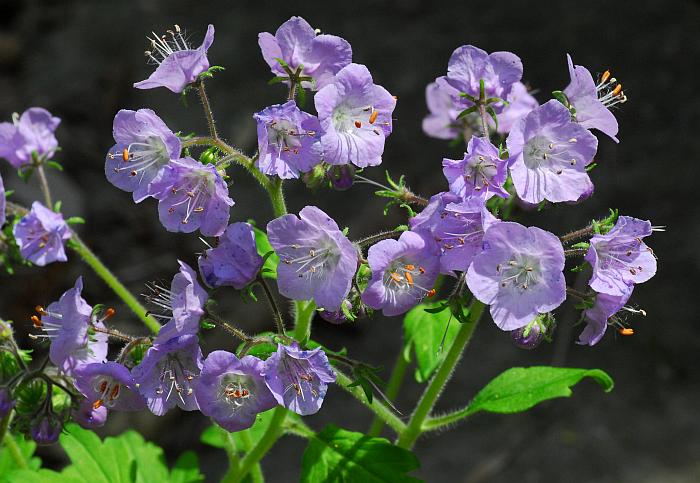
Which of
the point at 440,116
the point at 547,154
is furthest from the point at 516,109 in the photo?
the point at 547,154

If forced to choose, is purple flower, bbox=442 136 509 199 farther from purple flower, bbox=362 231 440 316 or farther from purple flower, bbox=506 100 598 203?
purple flower, bbox=362 231 440 316

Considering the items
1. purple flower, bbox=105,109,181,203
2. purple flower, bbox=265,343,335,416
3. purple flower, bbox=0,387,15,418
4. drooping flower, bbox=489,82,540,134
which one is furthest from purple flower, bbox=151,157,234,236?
drooping flower, bbox=489,82,540,134

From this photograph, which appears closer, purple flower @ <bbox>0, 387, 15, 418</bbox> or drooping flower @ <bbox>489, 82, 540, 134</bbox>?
purple flower @ <bbox>0, 387, 15, 418</bbox>

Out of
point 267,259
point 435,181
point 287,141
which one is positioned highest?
point 287,141

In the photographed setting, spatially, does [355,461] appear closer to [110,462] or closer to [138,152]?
[110,462]

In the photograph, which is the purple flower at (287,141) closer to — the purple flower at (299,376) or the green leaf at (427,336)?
Answer: the purple flower at (299,376)

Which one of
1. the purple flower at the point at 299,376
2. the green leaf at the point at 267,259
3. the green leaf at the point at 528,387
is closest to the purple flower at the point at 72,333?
the green leaf at the point at 267,259
